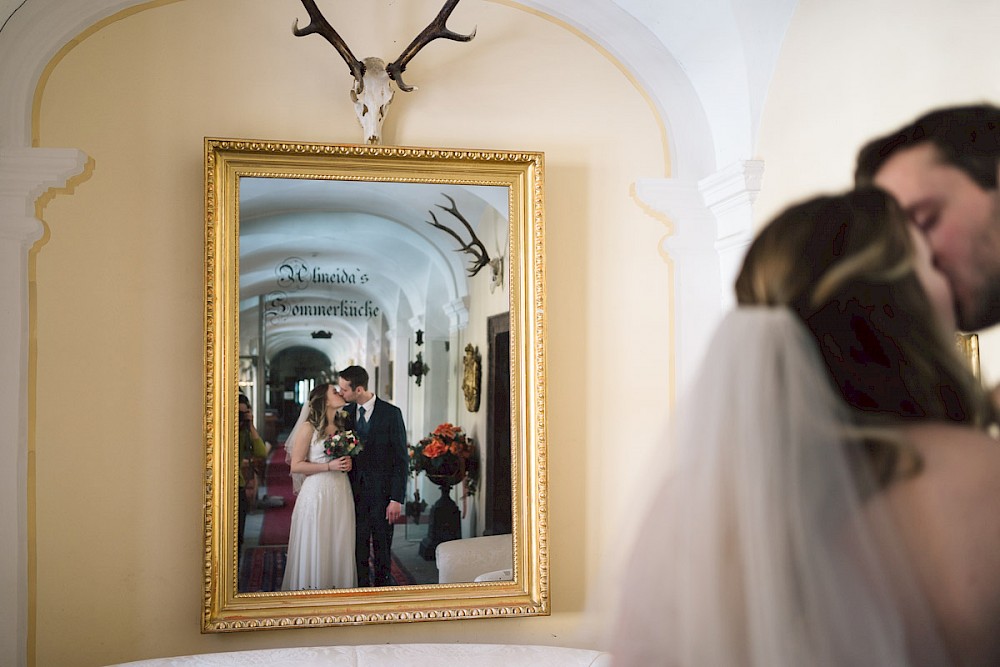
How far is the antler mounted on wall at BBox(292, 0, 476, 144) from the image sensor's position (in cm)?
275

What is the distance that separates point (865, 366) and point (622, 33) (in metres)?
2.56

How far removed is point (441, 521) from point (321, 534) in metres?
0.41

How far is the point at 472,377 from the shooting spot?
293 cm

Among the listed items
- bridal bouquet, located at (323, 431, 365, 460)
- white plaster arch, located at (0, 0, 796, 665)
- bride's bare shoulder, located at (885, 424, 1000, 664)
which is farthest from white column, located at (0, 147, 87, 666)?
bride's bare shoulder, located at (885, 424, 1000, 664)

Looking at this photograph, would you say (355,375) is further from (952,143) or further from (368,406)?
(952,143)

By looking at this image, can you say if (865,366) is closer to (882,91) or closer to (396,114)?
(882,91)

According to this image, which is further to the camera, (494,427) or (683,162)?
(683,162)

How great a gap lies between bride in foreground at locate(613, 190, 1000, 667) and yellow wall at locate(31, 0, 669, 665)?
2.14 metres

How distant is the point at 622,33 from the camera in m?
3.14

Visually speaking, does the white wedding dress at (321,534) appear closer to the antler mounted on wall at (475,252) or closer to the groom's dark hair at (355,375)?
the groom's dark hair at (355,375)

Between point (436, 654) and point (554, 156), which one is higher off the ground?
point (554, 156)

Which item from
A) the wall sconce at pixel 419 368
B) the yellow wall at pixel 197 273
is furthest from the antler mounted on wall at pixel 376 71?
the wall sconce at pixel 419 368

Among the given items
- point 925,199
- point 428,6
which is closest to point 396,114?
point 428,6

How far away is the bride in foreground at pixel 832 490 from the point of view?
84cm
